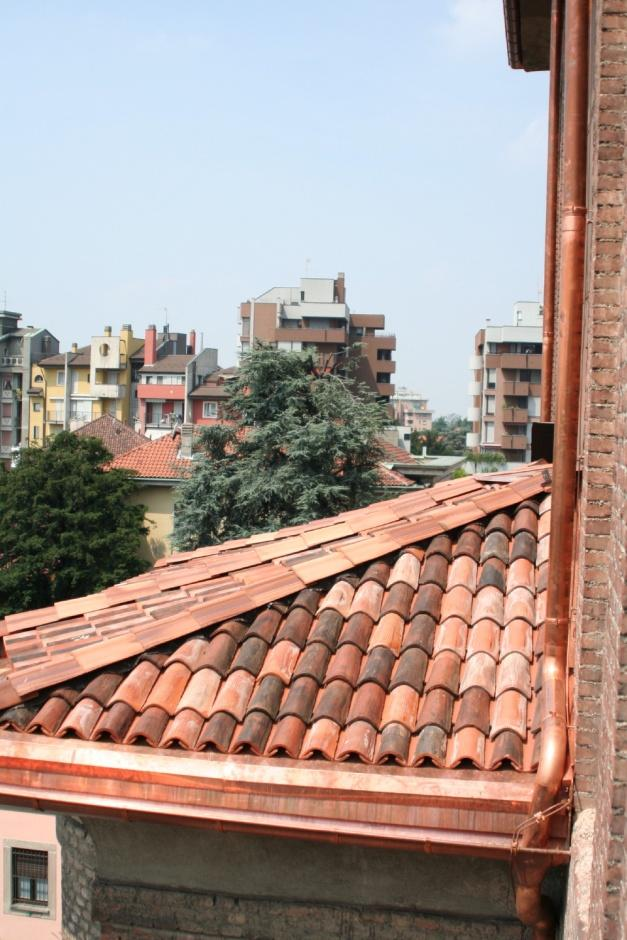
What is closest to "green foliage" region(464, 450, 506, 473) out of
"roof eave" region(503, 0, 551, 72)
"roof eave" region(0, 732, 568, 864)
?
"roof eave" region(503, 0, 551, 72)

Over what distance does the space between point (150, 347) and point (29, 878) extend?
67403 millimetres

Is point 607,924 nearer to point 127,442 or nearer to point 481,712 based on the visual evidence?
point 481,712

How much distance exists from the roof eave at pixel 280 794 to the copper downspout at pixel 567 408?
0.88ft

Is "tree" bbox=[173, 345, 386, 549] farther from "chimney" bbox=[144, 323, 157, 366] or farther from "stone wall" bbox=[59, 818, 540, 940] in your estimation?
"chimney" bbox=[144, 323, 157, 366]

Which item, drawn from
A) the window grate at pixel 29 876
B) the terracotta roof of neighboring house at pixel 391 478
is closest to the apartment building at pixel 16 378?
the terracotta roof of neighboring house at pixel 391 478

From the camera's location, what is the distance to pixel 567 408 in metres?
4.10

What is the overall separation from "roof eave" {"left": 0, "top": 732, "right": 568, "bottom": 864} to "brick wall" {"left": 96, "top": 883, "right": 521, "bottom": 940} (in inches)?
25.8

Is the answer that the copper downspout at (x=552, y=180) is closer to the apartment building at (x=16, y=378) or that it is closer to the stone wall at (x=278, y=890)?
the stone wall at (x=278, y=890)

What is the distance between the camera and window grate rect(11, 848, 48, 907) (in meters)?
21.8

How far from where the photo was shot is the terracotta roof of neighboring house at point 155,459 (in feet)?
145

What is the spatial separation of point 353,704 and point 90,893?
1805mm

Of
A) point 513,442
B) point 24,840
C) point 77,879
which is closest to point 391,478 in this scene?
point 24,840

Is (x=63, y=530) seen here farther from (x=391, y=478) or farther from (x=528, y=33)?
(x=528, y=33)

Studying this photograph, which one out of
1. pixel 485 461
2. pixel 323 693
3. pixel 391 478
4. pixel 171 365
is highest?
pixel 171 365
